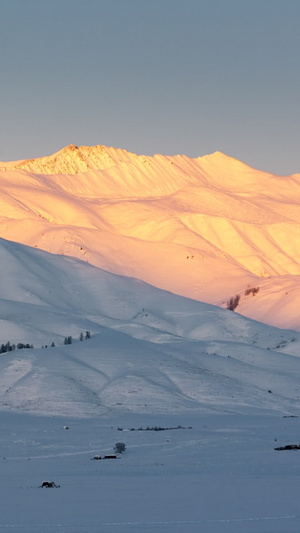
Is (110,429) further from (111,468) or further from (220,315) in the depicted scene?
(220,315)

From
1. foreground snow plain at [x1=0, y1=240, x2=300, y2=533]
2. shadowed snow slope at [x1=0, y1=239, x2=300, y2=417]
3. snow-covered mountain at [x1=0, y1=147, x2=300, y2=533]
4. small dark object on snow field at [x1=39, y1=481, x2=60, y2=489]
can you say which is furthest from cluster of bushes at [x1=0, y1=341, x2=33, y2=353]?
small dark object on snow field at [x1=39, y1=481, x2=60, y2=489]

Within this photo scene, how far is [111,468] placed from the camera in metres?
35.5

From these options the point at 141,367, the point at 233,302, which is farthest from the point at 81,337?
the point at 233,302

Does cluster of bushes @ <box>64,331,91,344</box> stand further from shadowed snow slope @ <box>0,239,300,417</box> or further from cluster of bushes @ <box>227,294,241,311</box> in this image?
A: cluster of bushes @ <box>227,294,241,311</box>

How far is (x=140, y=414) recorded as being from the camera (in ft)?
229

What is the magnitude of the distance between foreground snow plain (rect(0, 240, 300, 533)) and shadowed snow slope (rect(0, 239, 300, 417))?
172 mm

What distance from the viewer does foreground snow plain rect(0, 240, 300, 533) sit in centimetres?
2453

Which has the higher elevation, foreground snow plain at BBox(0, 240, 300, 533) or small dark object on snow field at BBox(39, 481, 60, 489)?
foreground snow plain at BBox(0, 240, 300, 533)

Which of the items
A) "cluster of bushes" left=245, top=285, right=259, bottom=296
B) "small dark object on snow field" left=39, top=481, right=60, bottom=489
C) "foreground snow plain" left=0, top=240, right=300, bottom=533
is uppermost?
"cluster of bushes" left=245, top=285, right=259, bottom=296

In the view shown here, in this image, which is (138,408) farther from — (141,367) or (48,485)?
(48,485)

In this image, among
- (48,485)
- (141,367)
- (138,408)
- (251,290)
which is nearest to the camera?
(48,485)

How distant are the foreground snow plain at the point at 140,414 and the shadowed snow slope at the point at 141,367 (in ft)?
0.56

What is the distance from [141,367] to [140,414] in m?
16.1

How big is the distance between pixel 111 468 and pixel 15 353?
52.6 m
